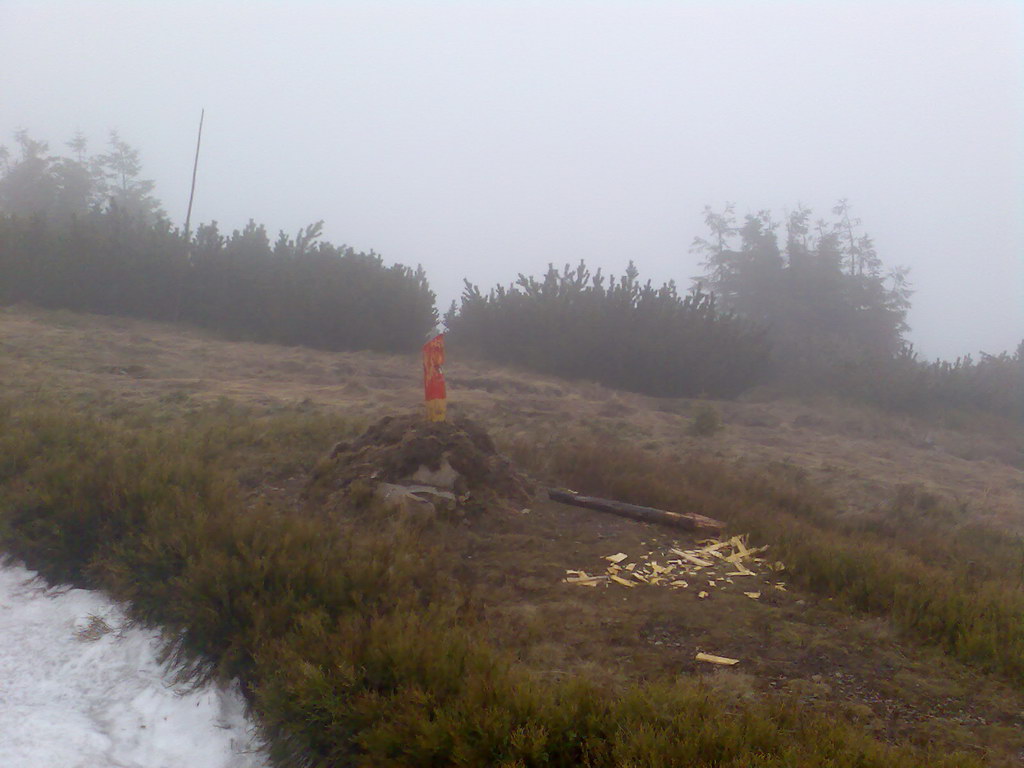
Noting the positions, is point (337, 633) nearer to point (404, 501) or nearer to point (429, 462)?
point (404, 501)

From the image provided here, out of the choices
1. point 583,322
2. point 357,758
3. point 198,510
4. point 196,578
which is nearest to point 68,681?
point 196,578

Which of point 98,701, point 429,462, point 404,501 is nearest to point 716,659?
point 404,501

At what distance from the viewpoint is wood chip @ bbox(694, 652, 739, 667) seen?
13.2 feet

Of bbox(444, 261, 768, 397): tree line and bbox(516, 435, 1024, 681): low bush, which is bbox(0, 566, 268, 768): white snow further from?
bbox(444, 261, 768, 397): tree line

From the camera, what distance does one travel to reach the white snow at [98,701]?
357 centimetres

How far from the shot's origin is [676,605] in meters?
4.89

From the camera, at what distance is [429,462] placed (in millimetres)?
7039

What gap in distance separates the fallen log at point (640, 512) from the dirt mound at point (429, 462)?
0.39 meters

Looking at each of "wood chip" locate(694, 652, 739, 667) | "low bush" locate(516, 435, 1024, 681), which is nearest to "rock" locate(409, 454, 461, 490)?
"low bush" locate(516, 435, 1024, 681)

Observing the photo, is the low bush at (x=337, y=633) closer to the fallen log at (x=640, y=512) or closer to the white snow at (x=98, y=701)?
the white snow at (x=98, y=701)

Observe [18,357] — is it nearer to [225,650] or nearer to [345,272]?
[345,272]

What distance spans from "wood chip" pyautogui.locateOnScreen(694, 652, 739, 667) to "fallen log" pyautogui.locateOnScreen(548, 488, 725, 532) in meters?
2.75

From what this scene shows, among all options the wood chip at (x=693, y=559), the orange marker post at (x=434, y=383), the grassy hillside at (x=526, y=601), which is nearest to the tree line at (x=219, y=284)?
the grassy hillside at (x=526, y=601)

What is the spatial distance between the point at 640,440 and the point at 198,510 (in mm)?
7806
